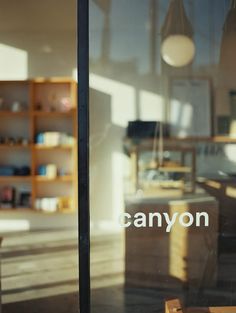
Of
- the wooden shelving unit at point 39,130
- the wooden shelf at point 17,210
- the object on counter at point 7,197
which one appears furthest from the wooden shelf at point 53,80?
the wooden shelf at point 17,210

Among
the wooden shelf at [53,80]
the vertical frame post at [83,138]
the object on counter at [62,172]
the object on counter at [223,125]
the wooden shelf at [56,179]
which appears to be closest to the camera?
the vertical frame post at [83,138]

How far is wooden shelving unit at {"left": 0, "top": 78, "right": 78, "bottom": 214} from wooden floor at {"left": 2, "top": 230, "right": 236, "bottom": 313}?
57 cm

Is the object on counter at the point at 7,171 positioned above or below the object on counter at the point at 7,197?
above

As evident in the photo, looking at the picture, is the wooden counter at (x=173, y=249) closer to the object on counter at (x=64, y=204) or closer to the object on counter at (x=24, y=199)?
the object on counter at (x=64, y=204)

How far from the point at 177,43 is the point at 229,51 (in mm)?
253

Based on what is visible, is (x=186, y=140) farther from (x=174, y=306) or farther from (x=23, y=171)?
(x=23, y=171)

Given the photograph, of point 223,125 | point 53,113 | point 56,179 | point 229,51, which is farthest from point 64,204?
point 229,51

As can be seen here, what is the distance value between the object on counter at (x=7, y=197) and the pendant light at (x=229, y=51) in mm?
4088

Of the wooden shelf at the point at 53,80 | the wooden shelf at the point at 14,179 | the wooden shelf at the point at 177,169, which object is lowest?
the wooden shelf at the point at 14,179

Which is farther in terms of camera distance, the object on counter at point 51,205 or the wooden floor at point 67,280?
the object on counter at point 51,205

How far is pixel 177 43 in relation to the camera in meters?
2.25

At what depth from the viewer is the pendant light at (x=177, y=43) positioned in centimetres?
222

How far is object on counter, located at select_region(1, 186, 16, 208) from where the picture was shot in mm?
5777

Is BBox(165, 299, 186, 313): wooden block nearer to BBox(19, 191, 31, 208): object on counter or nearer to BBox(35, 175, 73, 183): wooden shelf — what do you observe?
BBox(35, 175, 73, 183): wooden shelf
